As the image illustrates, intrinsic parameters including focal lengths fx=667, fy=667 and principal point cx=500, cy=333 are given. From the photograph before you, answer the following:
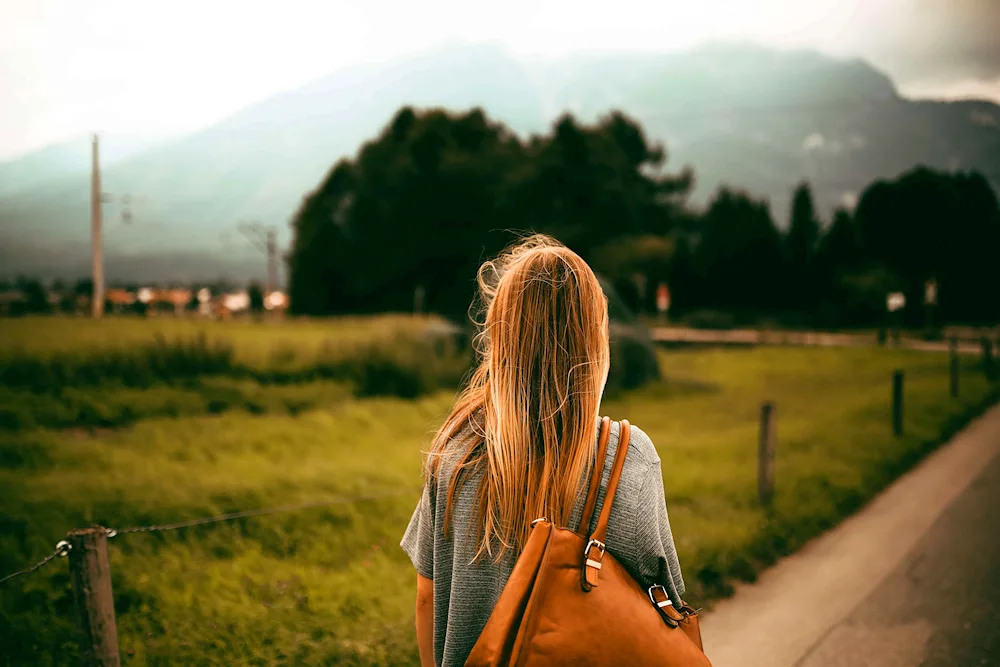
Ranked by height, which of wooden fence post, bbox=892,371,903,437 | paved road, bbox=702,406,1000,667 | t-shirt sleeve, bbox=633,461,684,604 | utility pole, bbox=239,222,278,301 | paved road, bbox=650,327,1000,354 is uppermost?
utility pole, bbox=239,222,278,301

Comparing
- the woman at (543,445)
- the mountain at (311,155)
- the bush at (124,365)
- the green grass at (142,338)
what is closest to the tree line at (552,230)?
the mountain at (311,155)

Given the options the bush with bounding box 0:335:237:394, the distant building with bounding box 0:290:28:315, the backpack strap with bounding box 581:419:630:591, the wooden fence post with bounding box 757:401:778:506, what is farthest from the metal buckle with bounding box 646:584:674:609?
the distant building with bounding box 0:290:28:315

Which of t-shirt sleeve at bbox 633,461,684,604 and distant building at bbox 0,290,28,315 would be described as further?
distant building at bbox 0,290,28,315

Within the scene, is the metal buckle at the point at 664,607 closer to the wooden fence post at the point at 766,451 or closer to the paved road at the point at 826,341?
the wooden fence post at the point at 766,451

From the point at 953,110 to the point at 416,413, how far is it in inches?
419

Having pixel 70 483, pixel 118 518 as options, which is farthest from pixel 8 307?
pixel 118 518

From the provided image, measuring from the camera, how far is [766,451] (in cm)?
633

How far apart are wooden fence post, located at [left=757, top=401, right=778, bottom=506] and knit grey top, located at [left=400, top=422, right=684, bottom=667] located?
4.79 m

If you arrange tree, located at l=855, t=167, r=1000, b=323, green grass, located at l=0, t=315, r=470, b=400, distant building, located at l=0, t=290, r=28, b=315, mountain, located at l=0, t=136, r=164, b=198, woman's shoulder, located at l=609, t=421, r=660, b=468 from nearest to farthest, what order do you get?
woman's shoulder, located at l=609, t=421, r=660, b=468 < mountain, located at l=0, t=136, r=164, b=198 < green grass, located at l=0, t=315, r=470, b=400 < distant building, located at l=0, t=290, r=28, b=315 < tree, located at l=855, t=167, r=1000, b=323

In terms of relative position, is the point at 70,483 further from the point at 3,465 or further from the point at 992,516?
the point at 992,516

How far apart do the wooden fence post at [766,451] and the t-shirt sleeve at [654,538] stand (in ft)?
16.0

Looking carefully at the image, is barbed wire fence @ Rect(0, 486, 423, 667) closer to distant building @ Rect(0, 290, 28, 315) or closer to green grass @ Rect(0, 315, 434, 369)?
green grass @ Rect(0, 315, 434, 369)

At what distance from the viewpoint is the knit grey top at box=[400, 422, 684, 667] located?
1.59 meters

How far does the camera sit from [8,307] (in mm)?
11414
